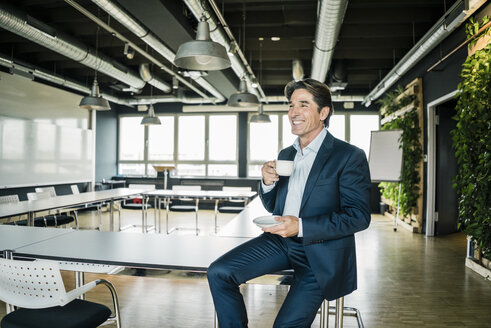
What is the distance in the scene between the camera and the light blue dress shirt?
66.4 inches

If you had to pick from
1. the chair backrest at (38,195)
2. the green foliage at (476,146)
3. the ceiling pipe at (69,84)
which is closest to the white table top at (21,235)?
the chair backrest at (38,195)

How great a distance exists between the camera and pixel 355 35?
233 inches

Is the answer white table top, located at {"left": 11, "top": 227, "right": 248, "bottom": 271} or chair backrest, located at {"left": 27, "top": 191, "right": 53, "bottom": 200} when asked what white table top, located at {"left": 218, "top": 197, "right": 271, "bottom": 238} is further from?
chair backrest, located at {"left": 27, "top": 191, "right": 53, "bottom": 200}

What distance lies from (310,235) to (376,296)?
252cm

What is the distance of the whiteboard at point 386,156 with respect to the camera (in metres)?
7.03

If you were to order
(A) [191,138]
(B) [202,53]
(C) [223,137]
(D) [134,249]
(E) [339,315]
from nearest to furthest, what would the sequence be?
(E) [339,315], (D) [134,249], (B) [202,53], (C) [223,137], (A) [191,138]

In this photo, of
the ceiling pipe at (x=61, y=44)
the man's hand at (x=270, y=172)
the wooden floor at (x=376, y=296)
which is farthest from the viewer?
the ceiling pipe at (x=61, y=44)

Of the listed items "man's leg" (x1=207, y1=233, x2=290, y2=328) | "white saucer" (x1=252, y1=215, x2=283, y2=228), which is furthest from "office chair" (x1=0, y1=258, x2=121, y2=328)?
"white saucer" (x1=252, y1=215, x2=283, y2=228)

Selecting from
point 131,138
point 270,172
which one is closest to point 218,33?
point 270,172

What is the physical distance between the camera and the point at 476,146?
3822mm

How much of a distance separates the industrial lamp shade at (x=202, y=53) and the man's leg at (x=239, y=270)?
1725 mm

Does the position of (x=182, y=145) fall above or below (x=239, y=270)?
above

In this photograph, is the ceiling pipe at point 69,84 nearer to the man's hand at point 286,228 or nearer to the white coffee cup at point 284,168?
the white coffee cup at point 284,168

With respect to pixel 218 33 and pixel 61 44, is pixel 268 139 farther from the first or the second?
pixel 61 44
